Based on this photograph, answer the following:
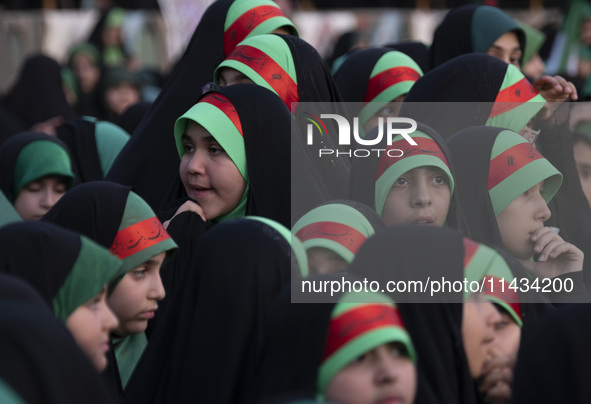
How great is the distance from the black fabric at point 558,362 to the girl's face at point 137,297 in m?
1.41

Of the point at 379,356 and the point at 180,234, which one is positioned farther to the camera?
the point at 180,234

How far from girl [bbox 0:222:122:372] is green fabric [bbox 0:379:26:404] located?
0.69m

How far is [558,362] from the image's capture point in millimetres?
2516

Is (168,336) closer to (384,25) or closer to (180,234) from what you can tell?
(180,234)

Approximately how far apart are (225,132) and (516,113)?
1420 mm

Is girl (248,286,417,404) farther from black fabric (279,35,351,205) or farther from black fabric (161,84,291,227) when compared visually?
black fabric (279,35,351,205)

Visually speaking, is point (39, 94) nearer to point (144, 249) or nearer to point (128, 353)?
point (128, 353)

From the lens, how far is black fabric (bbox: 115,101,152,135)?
662cm

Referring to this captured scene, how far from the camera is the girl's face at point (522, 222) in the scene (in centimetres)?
407

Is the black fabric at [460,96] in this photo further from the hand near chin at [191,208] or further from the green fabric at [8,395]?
the green fabric at [8,395]

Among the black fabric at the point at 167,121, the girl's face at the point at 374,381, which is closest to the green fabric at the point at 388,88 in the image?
the black fabric at the point at 167,121

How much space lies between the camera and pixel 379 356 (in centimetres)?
250

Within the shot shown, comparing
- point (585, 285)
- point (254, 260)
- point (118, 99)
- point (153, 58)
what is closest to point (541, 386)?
point (254, 260)

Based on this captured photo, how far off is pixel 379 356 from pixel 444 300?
40 centimetres
